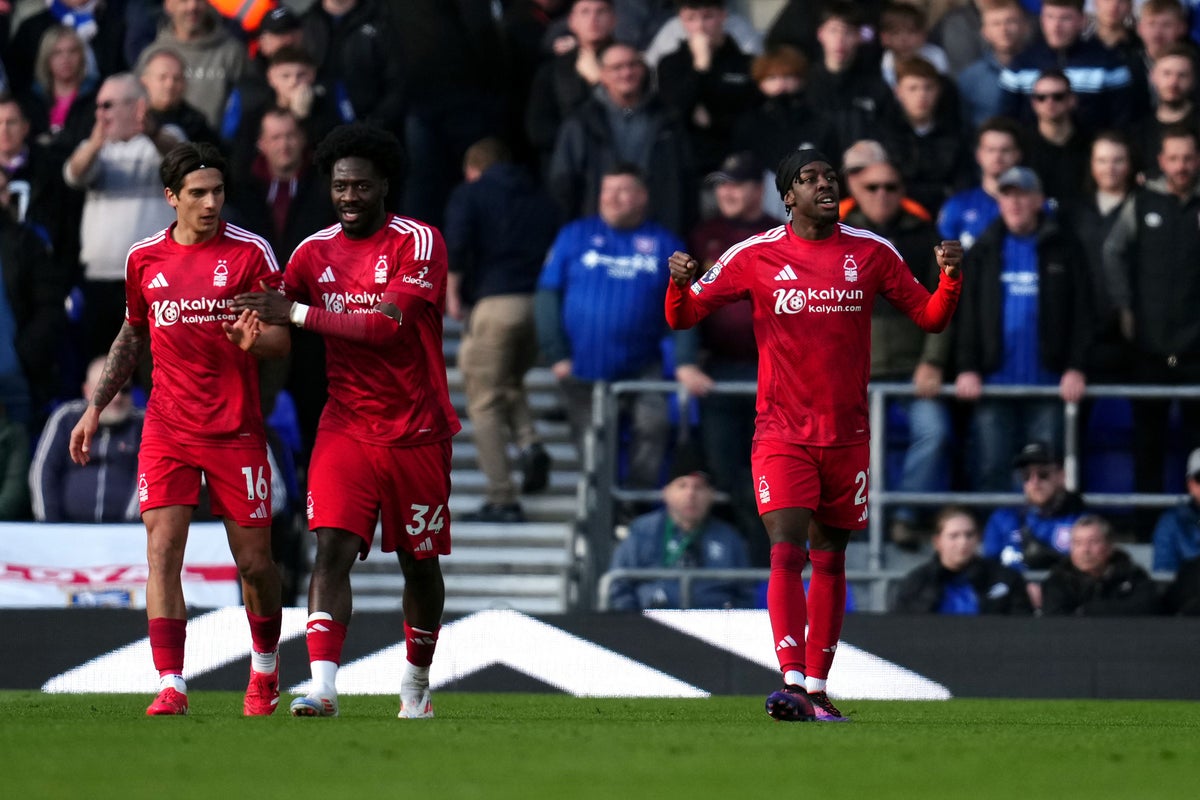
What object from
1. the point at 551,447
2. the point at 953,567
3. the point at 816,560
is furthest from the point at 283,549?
the point at 816,560

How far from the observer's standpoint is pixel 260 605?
30.5ft

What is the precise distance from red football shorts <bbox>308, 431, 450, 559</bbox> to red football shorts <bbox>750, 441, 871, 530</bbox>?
1.33 metres

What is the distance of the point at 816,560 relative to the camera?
377 inches

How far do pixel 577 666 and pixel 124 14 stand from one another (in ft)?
25.2

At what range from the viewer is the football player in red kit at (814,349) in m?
9.35

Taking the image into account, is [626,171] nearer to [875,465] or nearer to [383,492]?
[875,465]

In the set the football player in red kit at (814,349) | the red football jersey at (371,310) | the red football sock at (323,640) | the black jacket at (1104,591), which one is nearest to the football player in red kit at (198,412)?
the red football jersey at (371,310)

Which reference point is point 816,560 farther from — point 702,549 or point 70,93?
point 70,93

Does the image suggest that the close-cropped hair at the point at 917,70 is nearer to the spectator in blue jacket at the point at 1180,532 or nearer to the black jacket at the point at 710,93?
the black jacket at the point at 710,93

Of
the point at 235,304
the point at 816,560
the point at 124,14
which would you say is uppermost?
the point at 124,14

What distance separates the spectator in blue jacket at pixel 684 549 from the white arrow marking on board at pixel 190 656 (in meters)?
2.39

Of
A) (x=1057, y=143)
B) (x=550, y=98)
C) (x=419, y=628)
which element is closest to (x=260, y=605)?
(x=419, y=628)

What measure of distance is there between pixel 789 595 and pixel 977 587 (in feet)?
12.9

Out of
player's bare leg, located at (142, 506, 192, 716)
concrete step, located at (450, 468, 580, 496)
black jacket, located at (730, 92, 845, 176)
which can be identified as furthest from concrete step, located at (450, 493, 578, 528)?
player's bare leg, located at (142, 506, 192, 716)
